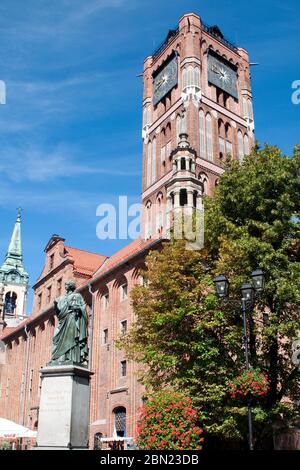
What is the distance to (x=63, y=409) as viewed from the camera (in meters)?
11.6

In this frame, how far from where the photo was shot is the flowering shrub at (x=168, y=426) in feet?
49.2

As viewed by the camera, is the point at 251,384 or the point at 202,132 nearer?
the point at 251,384

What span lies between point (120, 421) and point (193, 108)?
100 feet

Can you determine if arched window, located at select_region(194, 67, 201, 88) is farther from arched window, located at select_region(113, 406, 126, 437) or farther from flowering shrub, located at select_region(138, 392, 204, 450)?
flowering shrub, located at select_region(138, 392, 204, 450)

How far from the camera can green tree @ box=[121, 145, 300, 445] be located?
18609 mm

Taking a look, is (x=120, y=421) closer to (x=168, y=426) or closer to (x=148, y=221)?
(x=168, y=426)

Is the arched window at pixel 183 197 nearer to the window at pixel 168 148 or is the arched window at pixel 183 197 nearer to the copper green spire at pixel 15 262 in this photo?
the window at pixel 168 148

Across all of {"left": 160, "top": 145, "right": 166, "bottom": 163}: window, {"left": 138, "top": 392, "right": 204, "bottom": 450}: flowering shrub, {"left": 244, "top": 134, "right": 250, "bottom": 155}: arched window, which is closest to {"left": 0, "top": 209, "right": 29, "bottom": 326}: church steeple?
{"left": 160, "top": 145, "right": 166, "bottom": 163}: window

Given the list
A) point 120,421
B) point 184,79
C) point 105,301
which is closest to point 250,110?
point 184,79

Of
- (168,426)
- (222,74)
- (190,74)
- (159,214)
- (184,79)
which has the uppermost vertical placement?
(222,74)

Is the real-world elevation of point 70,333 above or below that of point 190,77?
below

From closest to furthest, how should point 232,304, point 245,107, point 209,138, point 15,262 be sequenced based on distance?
point 232,304 → point 209,138 → point 245,107 → point 15,262
